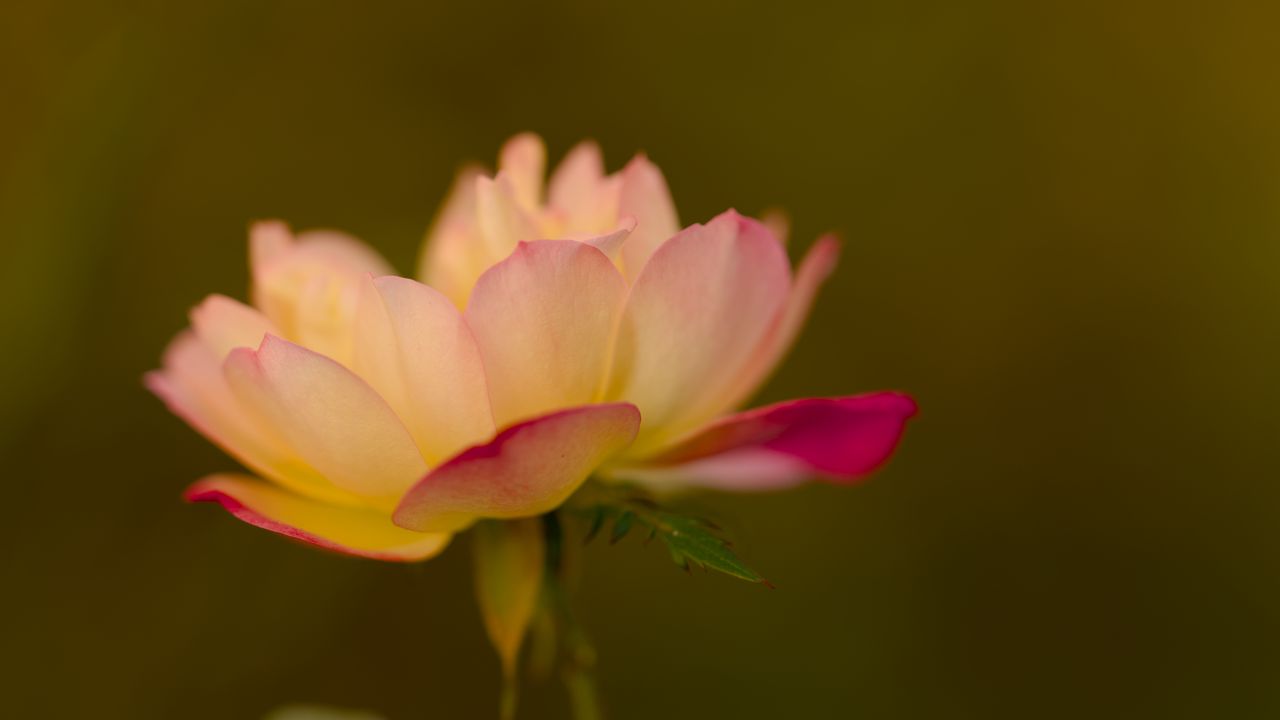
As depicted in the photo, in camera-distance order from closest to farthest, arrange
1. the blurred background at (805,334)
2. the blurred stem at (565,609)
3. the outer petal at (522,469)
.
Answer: the outer petal at (522,469) → the blurred stem at (565,609) → the blurred background at (805,334)

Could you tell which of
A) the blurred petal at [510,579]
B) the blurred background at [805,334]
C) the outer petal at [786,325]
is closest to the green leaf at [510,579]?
the blurred petal at [510,579]

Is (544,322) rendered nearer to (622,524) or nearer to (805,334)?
(622,524)

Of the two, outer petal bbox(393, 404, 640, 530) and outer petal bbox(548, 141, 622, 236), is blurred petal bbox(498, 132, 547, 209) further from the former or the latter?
outer petal bbox(393, 404, 640, 530)

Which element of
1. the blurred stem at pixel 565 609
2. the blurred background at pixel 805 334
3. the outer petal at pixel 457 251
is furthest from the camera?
the blurred background at pixel 805 334

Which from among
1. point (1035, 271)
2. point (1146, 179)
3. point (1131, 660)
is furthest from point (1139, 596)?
point (1146, 179)

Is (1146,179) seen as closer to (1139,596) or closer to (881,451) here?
(1139,596)

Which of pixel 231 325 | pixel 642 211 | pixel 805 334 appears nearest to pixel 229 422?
pixel 231 325

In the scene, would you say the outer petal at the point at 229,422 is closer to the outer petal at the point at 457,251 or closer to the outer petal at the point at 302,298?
the outer petal at the point at 302,298
